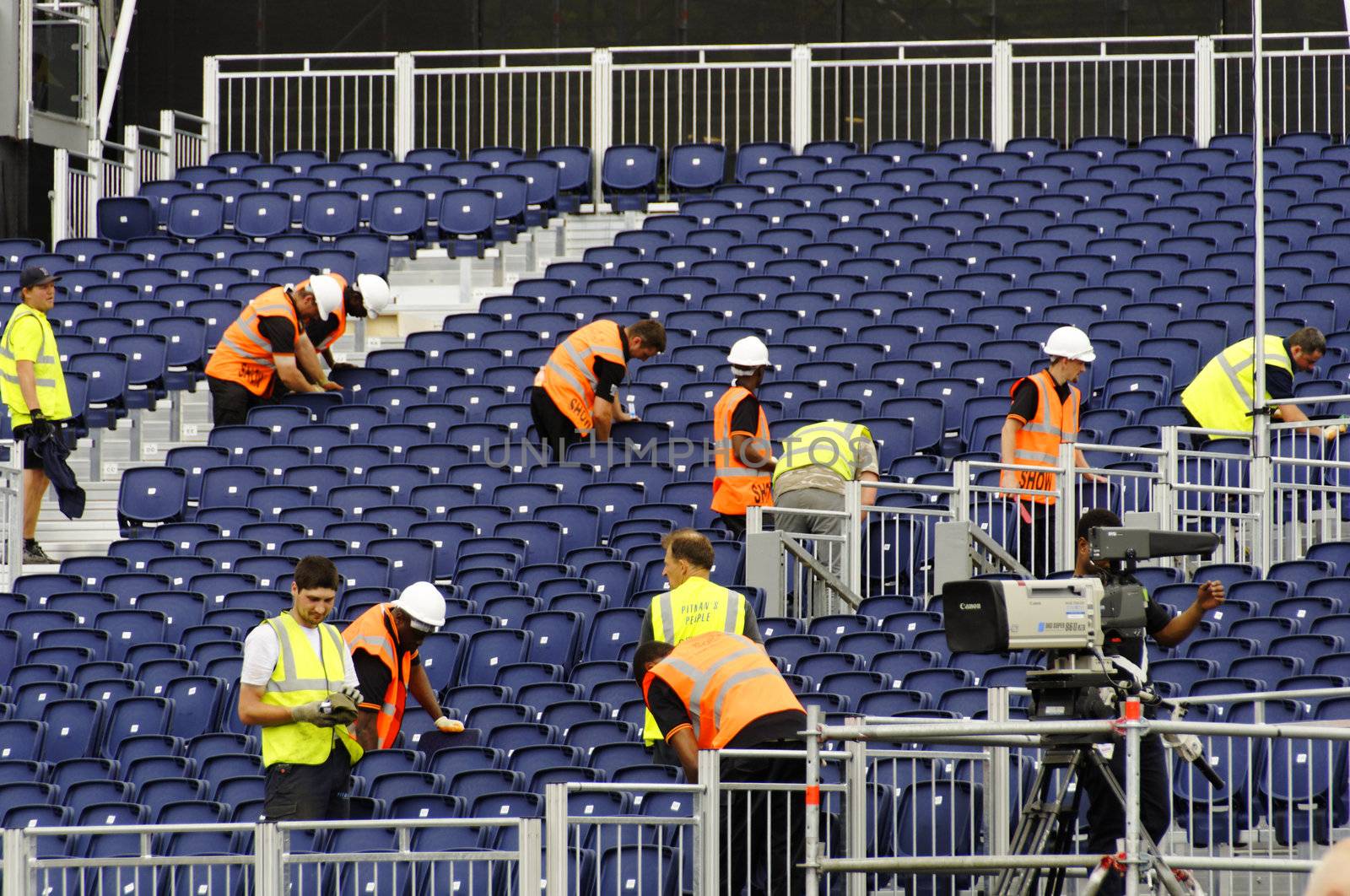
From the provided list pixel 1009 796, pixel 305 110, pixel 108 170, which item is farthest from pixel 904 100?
pixel 1009 796

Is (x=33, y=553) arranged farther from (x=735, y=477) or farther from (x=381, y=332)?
(x=735, y=477)

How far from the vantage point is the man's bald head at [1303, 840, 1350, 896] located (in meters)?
3.42

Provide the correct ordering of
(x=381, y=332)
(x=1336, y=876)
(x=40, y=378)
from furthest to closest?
1. (x=381, y=332)
2. (x=40, y=378)
3. (x=1336, y=876)

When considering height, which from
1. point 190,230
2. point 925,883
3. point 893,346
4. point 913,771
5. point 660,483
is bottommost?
point 925,883

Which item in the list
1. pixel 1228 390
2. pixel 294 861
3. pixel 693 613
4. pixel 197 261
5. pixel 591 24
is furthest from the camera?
pixel 591 24

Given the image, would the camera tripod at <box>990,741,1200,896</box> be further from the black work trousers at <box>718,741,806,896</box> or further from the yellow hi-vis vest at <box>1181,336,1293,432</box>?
the yellow hi-vis vest at <box>1181,336,1293,432</box>

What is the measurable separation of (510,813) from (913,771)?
1.90 m

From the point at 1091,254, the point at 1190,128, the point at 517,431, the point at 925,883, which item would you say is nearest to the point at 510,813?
the point at 925,883

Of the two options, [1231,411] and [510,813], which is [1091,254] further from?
[510,813]

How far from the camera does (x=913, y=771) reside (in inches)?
314

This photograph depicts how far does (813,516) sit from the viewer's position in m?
12.1

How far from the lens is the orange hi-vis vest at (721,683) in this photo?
8.27 metres

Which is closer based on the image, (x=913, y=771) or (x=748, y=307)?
(x=913, y=771)

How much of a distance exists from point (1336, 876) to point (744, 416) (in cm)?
930
